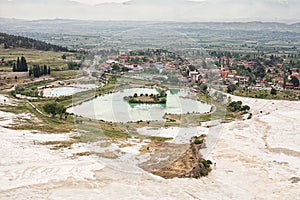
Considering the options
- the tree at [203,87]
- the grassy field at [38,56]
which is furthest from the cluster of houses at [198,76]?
the grassy field at [38,56]

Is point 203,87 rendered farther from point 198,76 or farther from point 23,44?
point 23,44

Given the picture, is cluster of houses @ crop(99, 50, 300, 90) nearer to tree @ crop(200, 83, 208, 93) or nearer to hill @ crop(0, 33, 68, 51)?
tree @ crop(200, 83, 208, 93)

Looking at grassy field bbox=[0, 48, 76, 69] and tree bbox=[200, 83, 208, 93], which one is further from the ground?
grassy field bbox=[0, 48, 76, 69]

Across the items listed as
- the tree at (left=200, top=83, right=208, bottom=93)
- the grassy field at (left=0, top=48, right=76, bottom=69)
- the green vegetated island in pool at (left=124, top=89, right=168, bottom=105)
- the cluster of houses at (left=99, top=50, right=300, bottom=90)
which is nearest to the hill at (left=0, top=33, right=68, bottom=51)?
the grassy field at (left=0, top=48, right=76, bottom=69)

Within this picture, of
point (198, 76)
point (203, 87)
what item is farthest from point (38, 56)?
point (198, 76)

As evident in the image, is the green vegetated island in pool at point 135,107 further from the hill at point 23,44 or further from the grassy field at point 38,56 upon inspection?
the hill at point 23,44

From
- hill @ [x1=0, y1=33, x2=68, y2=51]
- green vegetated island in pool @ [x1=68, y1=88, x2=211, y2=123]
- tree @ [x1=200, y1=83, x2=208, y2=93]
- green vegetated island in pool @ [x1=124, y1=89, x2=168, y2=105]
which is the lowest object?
green vegetated island in pool @ [x1=68, y1=88, x2=211, y2=123]

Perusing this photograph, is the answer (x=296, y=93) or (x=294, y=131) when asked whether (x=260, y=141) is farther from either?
(x=296, y=93)

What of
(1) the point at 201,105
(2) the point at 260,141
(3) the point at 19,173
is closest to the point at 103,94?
(1) the point at 201,105

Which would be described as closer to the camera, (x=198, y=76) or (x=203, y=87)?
(x=198, y=76)
